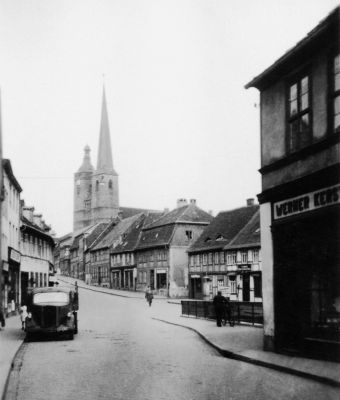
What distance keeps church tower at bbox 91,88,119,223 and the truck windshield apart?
113m

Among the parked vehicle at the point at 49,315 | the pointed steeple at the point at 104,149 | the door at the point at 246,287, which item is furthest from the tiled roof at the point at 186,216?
the pointed steeple at the point at 104,149

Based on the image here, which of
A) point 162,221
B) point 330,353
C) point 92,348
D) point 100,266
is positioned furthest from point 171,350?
point 100,266

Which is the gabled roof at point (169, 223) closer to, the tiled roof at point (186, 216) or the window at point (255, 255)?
the tiled roof at point (186, 216)

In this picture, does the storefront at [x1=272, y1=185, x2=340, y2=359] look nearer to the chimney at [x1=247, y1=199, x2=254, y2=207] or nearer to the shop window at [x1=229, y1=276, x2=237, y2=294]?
the shop window at [x1=229, y1=276, x2=237, y2=294]

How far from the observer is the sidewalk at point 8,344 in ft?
40.5

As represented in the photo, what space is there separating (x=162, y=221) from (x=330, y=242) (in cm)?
5712

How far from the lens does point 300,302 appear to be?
13656mm

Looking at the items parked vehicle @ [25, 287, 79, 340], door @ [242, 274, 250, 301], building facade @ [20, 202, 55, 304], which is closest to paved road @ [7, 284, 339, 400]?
parked vehicle @ [25, 287, 79, 340]

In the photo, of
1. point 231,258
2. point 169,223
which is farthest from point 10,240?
point 169,223

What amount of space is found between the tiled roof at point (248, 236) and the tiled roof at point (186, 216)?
1416 centimetres

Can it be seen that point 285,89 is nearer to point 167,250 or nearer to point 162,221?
point 167,250

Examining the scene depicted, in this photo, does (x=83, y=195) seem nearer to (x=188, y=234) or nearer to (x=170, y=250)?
(x=188, y=234)

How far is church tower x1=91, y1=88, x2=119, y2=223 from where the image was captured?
135375mm

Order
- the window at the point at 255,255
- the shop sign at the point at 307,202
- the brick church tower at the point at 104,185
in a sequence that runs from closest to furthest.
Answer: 1. the shop sign at the point at 307,202
2. the window at the point at 255,255
3. the brick church tower at the point at 104,185
